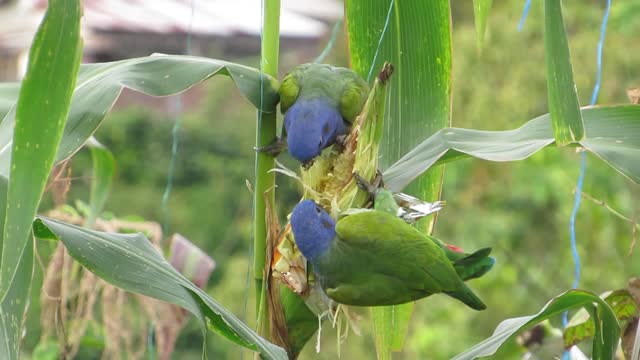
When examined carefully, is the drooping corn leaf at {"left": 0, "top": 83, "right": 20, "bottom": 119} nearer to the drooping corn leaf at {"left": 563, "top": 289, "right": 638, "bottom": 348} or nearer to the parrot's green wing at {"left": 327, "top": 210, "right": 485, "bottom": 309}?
the parrot's green wing at {"left": 327, "top": 210, "right": 485, "bottom": 309}

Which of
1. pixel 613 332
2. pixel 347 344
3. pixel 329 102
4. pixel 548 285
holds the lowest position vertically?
pixel 347 344

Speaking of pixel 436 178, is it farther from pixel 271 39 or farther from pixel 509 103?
pixel 509 103

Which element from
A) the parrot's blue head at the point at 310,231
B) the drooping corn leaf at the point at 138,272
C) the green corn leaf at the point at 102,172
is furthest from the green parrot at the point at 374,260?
the green corn leaf at the point at 102,172

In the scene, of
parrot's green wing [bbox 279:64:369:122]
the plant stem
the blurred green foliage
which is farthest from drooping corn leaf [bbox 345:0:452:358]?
the blurred green foliage

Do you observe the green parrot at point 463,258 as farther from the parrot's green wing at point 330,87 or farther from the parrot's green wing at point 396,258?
the parrot's green wing at point 330,87

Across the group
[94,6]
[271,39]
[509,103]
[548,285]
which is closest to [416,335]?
[548,285]
